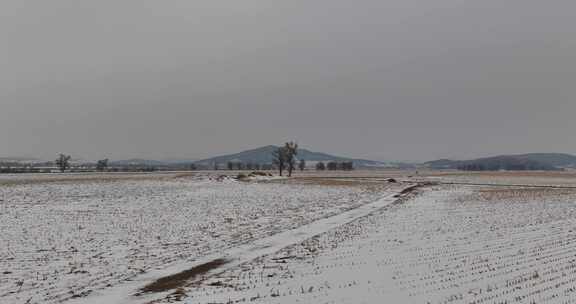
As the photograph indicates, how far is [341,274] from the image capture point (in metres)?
14.3

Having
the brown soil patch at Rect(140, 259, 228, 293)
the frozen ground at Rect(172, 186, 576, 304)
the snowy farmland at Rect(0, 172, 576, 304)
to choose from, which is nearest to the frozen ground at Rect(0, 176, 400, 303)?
the snowy farmland at Rect(0, 172, 576, 304)

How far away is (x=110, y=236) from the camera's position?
887 inches

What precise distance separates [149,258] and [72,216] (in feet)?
51.8

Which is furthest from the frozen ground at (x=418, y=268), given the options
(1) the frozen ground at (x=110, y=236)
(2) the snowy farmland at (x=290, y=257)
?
(1) the frozen ground at (x=110, y=236)

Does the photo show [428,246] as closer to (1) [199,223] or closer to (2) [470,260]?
(2) [470,260]

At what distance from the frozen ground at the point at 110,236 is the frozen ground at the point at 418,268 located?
370 centimetres

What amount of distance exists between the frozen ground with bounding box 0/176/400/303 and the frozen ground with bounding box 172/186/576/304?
12.1ft

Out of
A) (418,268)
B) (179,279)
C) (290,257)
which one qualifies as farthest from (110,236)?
(418,268)

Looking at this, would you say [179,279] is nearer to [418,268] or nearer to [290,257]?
[290,257]

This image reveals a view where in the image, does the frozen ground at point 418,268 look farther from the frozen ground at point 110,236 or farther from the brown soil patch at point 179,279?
the frozen ground at point 110,236

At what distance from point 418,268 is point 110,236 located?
16.1m

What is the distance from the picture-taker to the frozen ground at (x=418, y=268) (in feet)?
37.6

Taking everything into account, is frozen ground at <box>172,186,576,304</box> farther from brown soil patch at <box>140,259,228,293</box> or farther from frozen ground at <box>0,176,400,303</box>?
frozen ground at <box>0,176,400,303</box>

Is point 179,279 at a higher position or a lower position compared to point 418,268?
lower
